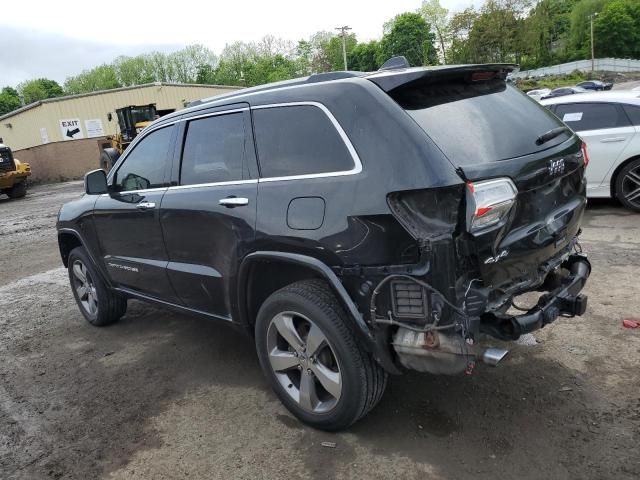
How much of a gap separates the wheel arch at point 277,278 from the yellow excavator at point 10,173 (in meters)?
20.1

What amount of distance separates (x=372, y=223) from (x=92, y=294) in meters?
3.66

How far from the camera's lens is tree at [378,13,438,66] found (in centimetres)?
8525

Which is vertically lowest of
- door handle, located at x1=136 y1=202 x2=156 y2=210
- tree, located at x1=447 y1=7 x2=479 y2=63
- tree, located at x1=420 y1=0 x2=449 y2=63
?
door handle, located at x1=136 y1=202 x2=156 y2=210

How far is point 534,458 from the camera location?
2.70 m

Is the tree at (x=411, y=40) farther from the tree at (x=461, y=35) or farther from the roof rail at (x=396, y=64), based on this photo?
the roof rail at (x=396, y=64)

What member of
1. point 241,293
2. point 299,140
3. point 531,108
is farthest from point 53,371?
point 531,108

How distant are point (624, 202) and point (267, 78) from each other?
82707 mm

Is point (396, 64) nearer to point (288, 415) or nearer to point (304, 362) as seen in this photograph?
point (304, 362)

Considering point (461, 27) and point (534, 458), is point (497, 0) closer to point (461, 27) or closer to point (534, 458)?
point (461, 27)

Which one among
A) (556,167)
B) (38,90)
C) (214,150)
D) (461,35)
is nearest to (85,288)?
(214,150)

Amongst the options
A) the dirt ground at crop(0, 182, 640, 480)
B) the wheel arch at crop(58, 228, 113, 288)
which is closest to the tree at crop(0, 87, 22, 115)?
the wheel arch at crop(58, 228, 113, 288)

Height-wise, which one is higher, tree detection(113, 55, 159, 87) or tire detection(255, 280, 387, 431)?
tree detection(113, 55, 159, 87)

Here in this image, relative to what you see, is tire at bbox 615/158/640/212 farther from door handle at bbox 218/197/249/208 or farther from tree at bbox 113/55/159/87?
tree at bbox 113/55/159/87

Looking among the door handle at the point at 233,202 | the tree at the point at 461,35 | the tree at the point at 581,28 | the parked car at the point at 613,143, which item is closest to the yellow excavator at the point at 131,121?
the parked car at the point at 613,143
